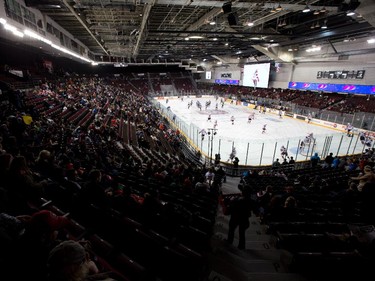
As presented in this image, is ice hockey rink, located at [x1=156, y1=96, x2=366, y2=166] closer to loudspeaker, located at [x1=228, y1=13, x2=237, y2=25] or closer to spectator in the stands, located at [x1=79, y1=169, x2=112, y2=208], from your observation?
loudspeaker, located at [x1=228, y1=13, x2=237, y2=25]

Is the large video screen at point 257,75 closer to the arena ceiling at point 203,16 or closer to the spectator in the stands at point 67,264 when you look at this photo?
the arena ceiling at point 203,16

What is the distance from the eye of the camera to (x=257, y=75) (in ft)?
139

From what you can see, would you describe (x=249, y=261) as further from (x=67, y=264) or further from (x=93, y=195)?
(x=67, y=264)

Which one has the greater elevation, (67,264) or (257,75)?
(257,75)

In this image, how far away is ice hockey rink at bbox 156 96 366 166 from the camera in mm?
17092

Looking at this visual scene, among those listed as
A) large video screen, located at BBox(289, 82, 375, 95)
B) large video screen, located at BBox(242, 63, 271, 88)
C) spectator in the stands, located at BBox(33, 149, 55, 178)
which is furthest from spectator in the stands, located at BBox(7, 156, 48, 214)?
large video screen, located at BBox(242, 63, 271, 88)

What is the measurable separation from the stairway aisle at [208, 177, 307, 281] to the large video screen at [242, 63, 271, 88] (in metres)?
38.9

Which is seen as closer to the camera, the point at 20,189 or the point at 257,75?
the point at 20,189

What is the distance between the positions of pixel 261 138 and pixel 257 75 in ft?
80.5

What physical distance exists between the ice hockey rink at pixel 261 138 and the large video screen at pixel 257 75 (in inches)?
288

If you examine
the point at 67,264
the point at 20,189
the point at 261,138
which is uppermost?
the point at 67,264

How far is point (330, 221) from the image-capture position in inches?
179

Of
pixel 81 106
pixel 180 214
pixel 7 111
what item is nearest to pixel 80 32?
pixel 81 106

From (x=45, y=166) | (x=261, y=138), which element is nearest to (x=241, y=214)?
(x=45, y=166)
